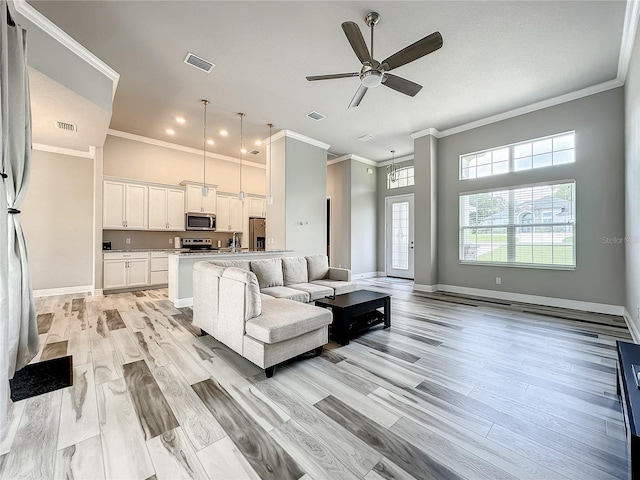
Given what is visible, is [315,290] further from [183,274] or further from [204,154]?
[204,154]

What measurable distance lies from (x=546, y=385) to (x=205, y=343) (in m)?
3.20

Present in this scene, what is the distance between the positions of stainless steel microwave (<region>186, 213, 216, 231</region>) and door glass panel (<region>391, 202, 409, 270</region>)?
17.0 feet

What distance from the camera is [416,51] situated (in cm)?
260

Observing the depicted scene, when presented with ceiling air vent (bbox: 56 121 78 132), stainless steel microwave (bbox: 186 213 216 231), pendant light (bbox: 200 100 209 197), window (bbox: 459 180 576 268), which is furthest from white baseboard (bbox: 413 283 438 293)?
ceiling air vent (bbox: 56 121 78 132)

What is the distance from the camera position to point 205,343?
9.64 ft

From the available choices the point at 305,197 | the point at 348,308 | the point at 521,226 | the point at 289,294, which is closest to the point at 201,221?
the point at 305,197

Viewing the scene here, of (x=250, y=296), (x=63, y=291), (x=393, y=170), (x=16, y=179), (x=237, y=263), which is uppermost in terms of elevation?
(x=393, y=170)

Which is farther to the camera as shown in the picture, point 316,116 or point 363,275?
point 363,275

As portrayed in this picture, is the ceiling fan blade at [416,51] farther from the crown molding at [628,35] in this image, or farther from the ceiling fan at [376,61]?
the crown molding at [628,35]

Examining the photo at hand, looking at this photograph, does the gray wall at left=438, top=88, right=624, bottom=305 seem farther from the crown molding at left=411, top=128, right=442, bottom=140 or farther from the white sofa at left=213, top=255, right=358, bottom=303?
the white sofa at left=213, top=255, right=358, bottom=303

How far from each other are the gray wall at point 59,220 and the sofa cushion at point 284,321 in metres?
5.28

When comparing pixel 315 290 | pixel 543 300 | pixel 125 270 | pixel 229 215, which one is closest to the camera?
pixel 315 290

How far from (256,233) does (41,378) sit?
19.0 ft

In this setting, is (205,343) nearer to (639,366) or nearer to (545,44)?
(639,366)
